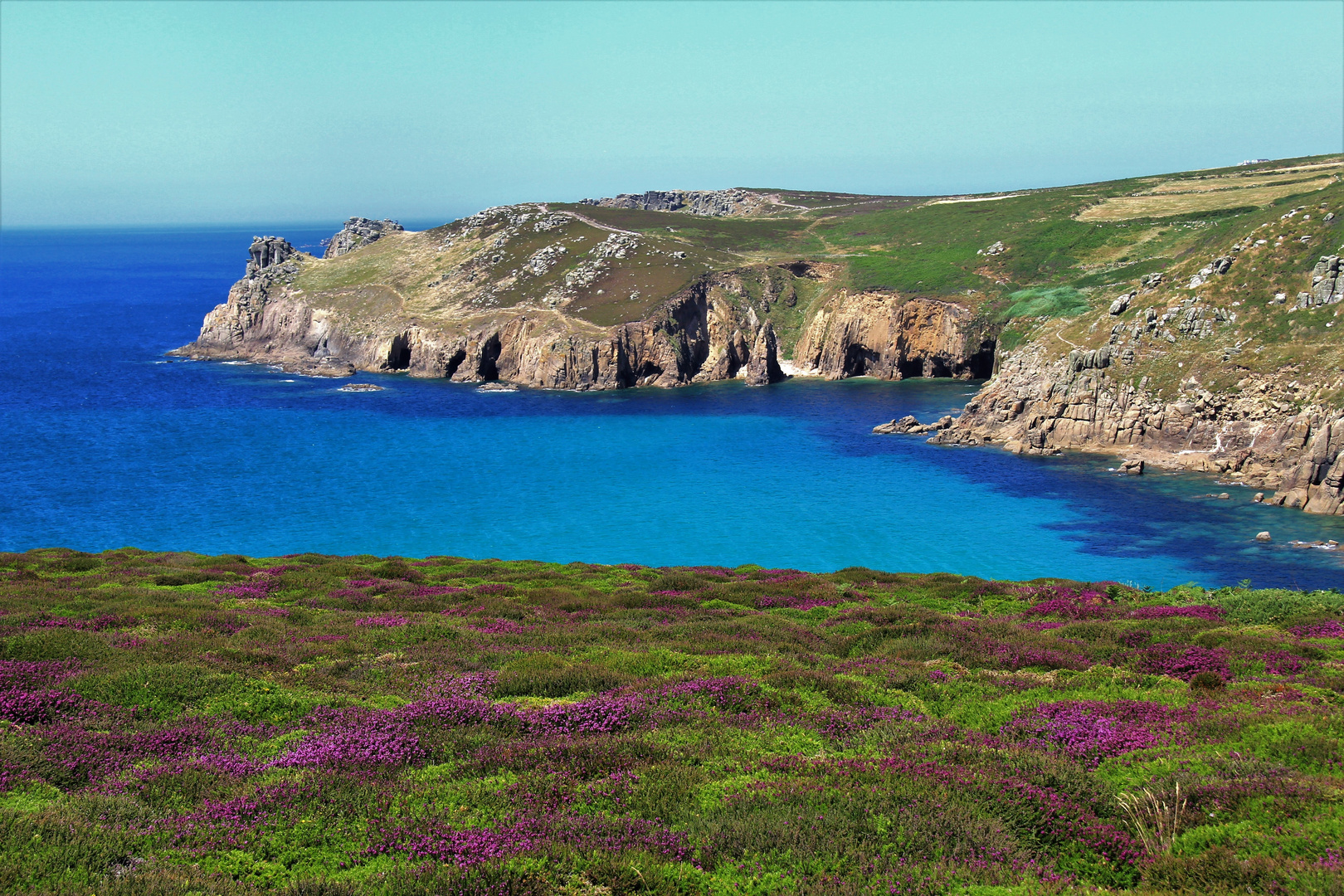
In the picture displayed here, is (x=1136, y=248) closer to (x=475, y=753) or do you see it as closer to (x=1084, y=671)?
(x=1084, y=671)

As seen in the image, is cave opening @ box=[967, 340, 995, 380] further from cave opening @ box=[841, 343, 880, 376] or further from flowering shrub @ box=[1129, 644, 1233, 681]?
flowering shrub @ box=[1129, 644, 1233, 681]

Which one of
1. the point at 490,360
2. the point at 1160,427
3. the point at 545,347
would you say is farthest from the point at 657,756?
the point at 490,360

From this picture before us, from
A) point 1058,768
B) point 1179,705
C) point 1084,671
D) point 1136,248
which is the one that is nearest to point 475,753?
point 1058,768

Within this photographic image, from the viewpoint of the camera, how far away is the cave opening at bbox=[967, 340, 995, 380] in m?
120

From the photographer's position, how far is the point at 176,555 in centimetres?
4081

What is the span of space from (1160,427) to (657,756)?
272 feet

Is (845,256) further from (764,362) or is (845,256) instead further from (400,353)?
(400,353)

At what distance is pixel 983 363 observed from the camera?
403ft

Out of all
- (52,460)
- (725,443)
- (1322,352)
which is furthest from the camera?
(725,443)

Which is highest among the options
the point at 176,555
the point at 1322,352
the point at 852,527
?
the point at 1322,352

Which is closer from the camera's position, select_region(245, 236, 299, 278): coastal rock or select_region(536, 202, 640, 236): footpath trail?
select_region(536, 202, 640, 236): footpath trail

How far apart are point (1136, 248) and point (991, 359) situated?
103ft

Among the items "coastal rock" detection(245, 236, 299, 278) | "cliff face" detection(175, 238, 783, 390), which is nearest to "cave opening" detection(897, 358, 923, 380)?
"cliff face" detection(175, 238, 783, 390)

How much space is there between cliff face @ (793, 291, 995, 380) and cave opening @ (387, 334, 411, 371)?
6585 centimetres
